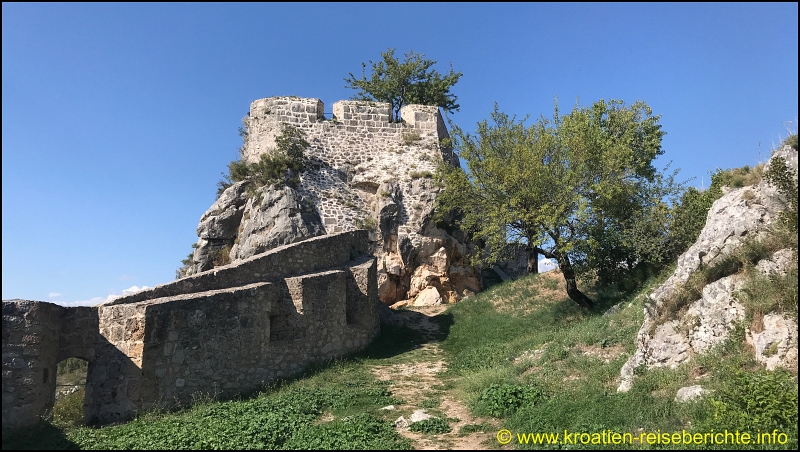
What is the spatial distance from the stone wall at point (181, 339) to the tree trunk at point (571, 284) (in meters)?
6.88

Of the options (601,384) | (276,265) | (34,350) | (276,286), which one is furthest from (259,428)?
(276,265)

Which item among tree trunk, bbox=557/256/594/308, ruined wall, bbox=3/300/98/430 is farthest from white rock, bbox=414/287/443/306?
ruined wall, bbox=3/300/98/430

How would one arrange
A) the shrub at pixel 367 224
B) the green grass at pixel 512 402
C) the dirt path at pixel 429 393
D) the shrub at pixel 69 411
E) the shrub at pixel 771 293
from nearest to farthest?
1. the green grass at pixel 512 402
2. the shrub at pixel 771 293
3. the dirt path at pixel 429 393
4. the shrub at pixel 69 411
5. the shrub at pixel 367 224

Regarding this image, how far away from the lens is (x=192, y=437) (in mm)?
7648

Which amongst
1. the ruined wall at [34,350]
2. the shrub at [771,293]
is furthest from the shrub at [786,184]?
the ruined wall at [34,350]

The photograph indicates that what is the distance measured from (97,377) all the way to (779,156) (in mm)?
13037

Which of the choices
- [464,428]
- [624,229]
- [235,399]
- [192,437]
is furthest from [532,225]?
[192,437]

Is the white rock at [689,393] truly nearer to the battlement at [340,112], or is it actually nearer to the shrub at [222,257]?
the shrub at [222,257]

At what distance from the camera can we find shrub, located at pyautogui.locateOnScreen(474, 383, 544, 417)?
820 centimetres

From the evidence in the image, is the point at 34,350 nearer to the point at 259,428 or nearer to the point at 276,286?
the point at 259,428

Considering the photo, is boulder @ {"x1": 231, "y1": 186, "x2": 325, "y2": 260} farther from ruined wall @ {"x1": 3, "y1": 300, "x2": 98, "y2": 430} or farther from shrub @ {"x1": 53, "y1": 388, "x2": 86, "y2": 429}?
ruined wall @ {"x1": 3, "y1": 300, "x2": 98, "y2": 430}

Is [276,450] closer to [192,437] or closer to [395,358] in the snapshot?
[192,437]

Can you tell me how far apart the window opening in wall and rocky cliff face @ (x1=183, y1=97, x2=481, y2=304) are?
645cm

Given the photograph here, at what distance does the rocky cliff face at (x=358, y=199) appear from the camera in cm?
1972
